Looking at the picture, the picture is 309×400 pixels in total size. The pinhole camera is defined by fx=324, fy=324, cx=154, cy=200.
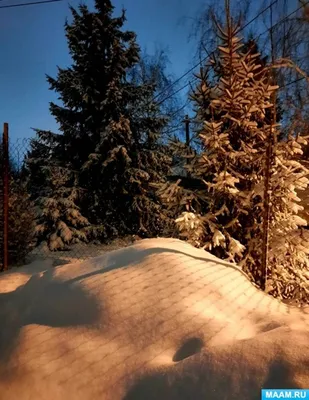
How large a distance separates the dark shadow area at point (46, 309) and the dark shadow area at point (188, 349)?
73 centimetres

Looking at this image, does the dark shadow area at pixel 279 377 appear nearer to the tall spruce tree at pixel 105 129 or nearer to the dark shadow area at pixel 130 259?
the dark shadow area at pixel 130 259

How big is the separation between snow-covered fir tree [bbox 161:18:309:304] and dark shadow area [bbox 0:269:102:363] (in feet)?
7.94

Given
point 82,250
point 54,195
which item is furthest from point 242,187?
point 54,195

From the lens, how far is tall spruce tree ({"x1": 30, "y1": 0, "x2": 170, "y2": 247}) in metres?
9.43

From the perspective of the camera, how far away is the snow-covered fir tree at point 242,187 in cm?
509

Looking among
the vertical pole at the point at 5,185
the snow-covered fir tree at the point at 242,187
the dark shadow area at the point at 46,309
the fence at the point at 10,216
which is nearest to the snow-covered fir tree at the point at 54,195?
the fence at the point at 10,216

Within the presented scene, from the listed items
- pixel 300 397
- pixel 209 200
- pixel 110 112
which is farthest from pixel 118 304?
pixel 110 112

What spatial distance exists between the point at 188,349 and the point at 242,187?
3.81 meters

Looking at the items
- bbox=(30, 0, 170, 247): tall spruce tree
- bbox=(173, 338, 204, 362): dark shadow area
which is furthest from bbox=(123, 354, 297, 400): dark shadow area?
bbox=(30, 0, 170, 247): tall spruce tree

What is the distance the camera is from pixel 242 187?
18.0ft

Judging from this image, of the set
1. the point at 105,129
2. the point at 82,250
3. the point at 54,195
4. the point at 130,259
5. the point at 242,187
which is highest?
the point at 105,129

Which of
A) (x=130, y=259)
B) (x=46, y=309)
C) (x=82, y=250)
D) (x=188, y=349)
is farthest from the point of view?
(x=82, y=250)

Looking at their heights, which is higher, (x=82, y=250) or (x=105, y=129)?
(x=105, y=129)

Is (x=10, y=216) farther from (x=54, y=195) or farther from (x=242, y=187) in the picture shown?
(x=242, y=187)
